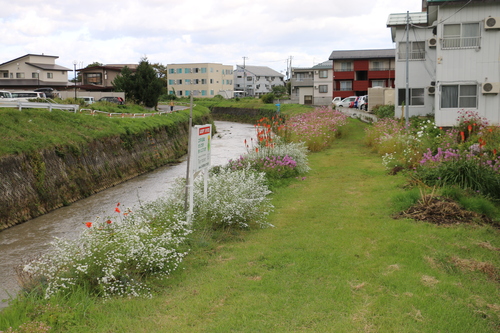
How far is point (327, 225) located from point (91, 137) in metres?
15.2

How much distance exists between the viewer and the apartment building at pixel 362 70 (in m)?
62.0

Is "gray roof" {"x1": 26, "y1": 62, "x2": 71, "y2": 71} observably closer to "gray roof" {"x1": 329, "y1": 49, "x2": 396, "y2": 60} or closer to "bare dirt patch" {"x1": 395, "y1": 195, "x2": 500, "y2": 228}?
"gray roof" {"x1": 329, "y1": 49, "x2": 396, "y2": 60}

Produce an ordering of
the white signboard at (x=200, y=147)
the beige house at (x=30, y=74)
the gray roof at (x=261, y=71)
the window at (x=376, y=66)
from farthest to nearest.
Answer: the gray roof at (x=261, y=71)
the beige house at (x=30, y=74)
the window at (x=376, y=66)
the white signboard at (x=200, y=147)

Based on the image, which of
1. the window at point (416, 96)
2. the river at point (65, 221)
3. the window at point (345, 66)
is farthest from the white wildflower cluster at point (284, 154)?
the window at point (345, 66)

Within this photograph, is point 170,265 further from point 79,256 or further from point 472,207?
point 472,207

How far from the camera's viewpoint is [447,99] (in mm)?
22922

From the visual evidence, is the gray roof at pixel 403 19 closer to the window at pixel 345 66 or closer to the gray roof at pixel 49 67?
the window at pixel 345 66

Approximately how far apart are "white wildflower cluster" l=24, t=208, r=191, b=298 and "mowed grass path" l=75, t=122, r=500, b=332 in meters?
0.34

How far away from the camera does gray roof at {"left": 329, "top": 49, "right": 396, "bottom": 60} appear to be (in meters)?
62.0

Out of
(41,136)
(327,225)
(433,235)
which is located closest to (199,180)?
(327,225)

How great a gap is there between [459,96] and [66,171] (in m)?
16.8

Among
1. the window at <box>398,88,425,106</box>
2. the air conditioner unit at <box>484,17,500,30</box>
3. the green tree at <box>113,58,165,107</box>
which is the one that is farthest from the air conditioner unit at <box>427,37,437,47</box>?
the green tree at <box>113,58,165,107</box>

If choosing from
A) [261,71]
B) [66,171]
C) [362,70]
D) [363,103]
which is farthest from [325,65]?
[66,171]

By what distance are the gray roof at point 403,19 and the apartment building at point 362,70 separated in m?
32.0
